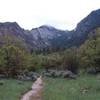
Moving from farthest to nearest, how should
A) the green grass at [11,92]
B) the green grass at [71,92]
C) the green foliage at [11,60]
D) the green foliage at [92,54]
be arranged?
the green foliage at [92,54] < the green foliage at [11,60] < the green grass at [11,92] < the green grass at [71,92]

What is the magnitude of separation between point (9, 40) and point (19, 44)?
15.2 feet

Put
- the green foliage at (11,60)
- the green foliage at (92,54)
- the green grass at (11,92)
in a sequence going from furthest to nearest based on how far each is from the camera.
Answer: the green foliage at (92,54), the green foliage at (11,60), the green grass at (11,92)

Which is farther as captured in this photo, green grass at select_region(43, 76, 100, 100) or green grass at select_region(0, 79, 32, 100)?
green grass at select_region(0, 79, 32, 100)

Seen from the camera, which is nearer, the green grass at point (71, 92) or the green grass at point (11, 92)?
the green grass at point (71, 92)

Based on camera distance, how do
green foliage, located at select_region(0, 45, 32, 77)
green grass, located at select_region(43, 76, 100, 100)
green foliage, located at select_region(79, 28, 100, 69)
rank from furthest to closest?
1. green foliage, located at select_region(79, 28, 100, 69)
2. green foliage, located at select_region(0, 45, 32, 77)
3. green grass, located at select_region(43, 76, 100, 100)

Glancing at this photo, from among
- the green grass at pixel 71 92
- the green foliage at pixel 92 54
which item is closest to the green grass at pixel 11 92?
the green grass at pixel 71 92

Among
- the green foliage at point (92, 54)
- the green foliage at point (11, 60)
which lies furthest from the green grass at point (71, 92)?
the green foliage at point (92, 54)

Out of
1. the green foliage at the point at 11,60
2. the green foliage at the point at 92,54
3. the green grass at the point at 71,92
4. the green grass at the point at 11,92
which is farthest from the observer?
the green foliage at the point at 92,54

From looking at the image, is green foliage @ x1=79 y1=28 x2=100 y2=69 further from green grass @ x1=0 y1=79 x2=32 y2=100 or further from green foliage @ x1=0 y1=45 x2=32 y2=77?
green grass @ x1=0 y1=79 x2=32 y2=100

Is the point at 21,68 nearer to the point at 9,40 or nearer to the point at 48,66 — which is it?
the point at 9,40

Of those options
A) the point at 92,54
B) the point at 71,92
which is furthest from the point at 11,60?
the point at 71,92

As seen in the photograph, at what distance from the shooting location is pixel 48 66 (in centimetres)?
12638

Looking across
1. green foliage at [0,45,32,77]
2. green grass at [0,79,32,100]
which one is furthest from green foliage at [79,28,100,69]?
green grass at [0,79,32,100]

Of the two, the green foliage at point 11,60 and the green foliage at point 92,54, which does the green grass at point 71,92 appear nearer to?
the green foliage at point 11,60
